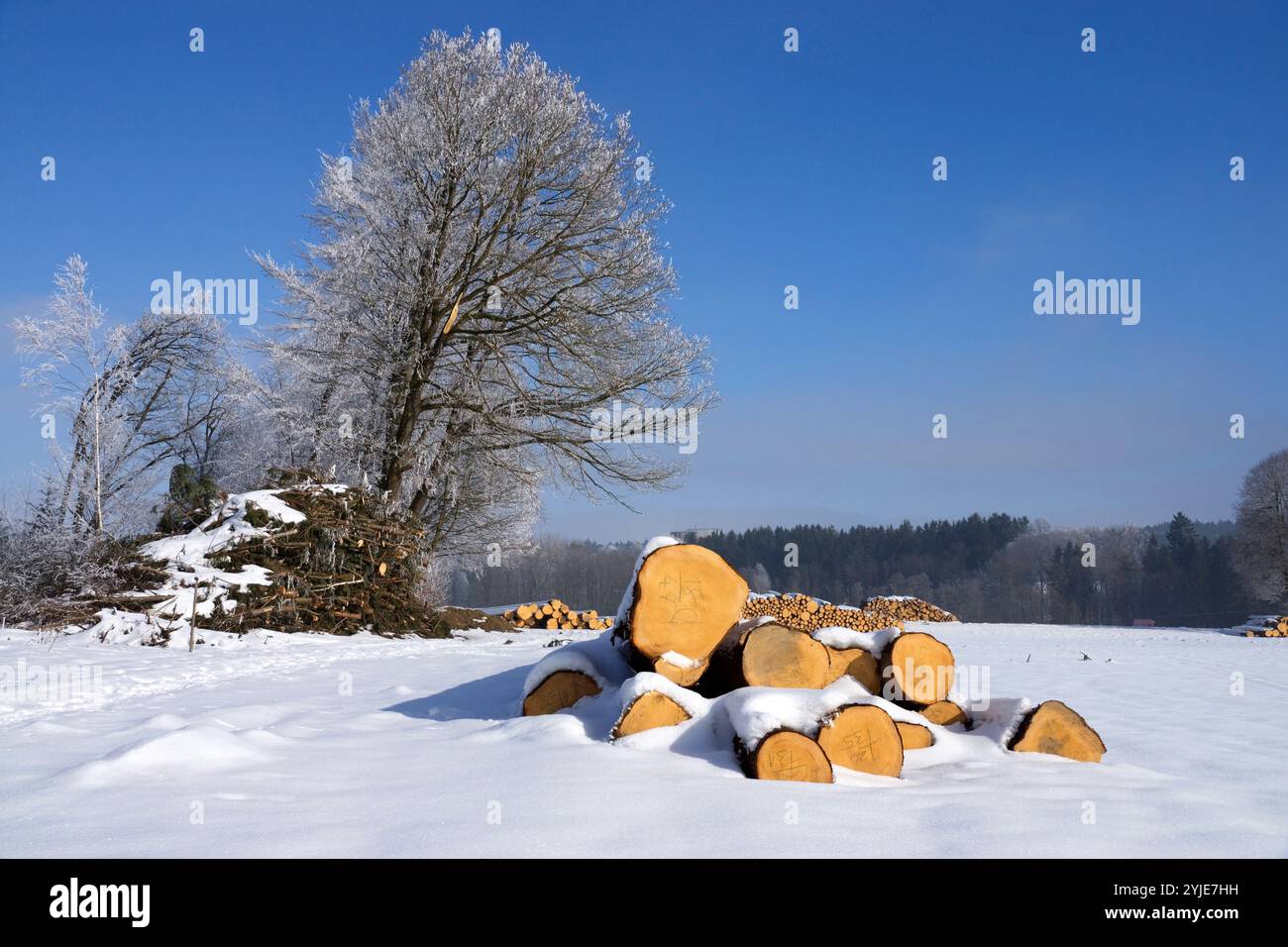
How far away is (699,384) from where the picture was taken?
1471 centimetres

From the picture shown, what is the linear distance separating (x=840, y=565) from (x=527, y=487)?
3934cm

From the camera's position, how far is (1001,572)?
51.8 meters

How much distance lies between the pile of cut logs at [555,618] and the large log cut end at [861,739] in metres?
12.2

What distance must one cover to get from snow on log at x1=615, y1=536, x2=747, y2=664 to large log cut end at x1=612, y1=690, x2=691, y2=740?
2.09 feet

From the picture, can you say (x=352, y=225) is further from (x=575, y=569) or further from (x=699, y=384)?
(x=575, y=569)

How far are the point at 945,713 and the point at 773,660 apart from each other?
0.99m

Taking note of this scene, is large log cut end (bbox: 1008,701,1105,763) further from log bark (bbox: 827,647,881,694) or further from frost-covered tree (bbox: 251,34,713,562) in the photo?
frost-covered tree (bbox: 251,34,713,562)

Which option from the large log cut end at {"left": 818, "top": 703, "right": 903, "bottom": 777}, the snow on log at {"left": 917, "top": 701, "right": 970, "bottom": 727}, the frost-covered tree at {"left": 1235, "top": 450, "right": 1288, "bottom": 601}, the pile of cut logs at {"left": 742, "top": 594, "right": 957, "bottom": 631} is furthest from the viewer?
the frost-covered tree at {"left": 1235, "top": 450, "right": 1288, "bottom": 601}

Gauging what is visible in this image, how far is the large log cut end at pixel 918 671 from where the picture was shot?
4207 mm

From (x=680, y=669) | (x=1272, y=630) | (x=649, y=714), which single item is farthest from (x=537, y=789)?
(x=1272, y=630)

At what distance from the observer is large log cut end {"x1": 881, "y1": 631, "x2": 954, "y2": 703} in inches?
166
